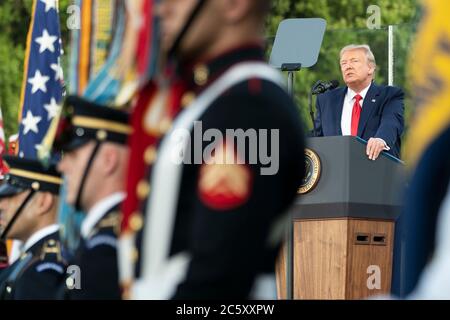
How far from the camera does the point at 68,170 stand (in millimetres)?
3783

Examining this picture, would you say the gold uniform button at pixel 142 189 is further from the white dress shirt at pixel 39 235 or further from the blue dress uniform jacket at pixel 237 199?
the white dress shirt at pixel 39 235

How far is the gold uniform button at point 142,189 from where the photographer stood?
3.03m

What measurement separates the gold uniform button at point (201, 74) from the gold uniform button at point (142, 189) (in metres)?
0.24

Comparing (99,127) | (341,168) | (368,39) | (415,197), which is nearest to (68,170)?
(99,127)

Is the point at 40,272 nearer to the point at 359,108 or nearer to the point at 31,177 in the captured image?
the point at 31,177

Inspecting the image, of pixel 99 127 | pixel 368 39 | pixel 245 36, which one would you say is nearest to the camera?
pixel 245 36

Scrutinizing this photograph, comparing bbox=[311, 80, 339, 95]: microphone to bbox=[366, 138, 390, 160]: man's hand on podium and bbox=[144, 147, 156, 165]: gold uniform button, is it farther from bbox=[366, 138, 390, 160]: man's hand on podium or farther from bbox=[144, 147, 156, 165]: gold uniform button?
bbox=[144, 147, 156, 165]: gold uniform button

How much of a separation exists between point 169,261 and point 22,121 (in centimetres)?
429

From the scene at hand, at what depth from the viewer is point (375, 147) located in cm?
823

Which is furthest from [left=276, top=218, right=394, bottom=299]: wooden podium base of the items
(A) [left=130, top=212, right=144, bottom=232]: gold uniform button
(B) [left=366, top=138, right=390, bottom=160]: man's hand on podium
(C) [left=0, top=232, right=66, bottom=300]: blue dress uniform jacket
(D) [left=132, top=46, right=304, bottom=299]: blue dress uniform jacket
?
(D) [left=132, top=46, right=304, bottom=299]: blue dress uniform jacket

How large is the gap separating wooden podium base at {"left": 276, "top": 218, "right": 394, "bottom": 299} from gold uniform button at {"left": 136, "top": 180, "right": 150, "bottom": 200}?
5.08m

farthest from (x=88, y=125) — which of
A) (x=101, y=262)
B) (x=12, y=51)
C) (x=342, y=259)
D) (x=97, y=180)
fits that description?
(x=12, y=51)

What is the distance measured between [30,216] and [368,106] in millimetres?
3251
